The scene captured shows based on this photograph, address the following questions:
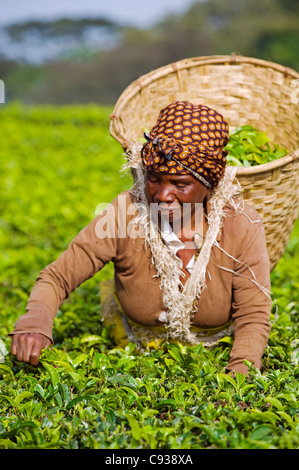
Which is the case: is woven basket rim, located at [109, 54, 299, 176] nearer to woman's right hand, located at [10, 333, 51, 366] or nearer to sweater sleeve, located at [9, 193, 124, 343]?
sweater sleeve, located at [9, 193, 124, 343]

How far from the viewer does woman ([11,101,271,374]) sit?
2.66 m

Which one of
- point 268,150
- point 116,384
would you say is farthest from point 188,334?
point 268,150

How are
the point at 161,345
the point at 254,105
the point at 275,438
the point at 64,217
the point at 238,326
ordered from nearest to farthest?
the point at 275,438
the point at 238,326
the point at 161,345
the point at 254,105
the point at 64,217

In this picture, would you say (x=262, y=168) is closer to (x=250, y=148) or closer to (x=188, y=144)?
(x=188, y=144)

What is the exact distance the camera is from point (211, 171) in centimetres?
267

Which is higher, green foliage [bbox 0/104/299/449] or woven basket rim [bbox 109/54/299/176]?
woven basket rim [bbox 109/54/299/176]

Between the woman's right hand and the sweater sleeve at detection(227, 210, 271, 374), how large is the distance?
907 millimetres

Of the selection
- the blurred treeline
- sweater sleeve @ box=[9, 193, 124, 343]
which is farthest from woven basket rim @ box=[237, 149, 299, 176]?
the blurred treeline

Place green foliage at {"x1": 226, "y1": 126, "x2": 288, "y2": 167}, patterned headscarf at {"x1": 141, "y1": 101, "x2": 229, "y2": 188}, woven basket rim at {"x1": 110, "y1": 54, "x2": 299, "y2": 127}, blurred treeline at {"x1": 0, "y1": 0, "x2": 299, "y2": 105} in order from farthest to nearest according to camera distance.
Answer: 1. blurred treeline at {"x1": 0, "y1": 0, "x2": 299, "y2": 105}
2. woven basket rim at {"x1": 110, "y1": 54, "x2": 299, "y2": 127}
3. green foliage at {"x1": 226, "y1": 126, "x2": 288, "y2": 167}
4. patterned headscarf at {"x1": 141, "y1": 101, "x2": 229, "y2": 188}

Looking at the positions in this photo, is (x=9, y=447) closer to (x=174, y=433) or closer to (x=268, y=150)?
(x=174, y=433)

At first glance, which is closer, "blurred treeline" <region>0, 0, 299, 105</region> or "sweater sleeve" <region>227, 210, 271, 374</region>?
"sweater sleeve" <region>227, 210, 271, 374</region>

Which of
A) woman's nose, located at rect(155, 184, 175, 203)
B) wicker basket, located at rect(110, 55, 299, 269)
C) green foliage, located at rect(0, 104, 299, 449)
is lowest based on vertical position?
green foliage, located at rect(0, 104, 299, 449)

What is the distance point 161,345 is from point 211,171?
976mm

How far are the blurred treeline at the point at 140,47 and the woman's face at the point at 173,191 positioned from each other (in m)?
16.9
